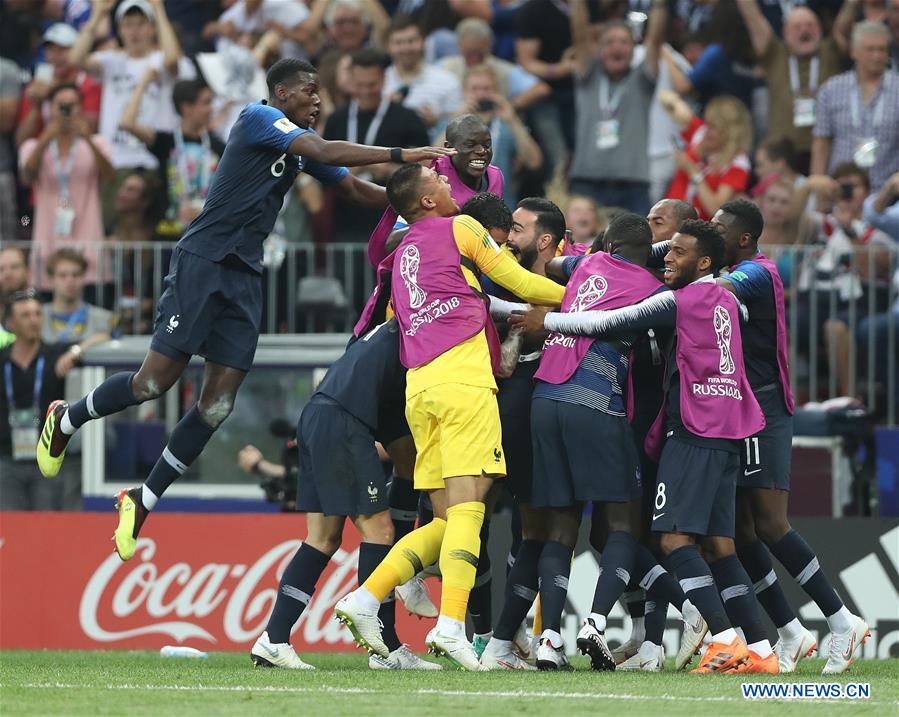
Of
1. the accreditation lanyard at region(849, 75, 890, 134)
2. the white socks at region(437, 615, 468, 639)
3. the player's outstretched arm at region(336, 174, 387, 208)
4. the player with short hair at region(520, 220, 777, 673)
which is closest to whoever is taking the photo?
the white socks at region(437, 615, 468, 639)

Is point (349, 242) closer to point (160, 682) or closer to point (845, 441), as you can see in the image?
point (845, 441)

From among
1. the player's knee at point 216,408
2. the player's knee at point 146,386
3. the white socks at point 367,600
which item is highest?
the player's knee at point 146,386

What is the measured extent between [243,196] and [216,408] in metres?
1.14

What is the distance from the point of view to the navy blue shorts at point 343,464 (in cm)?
841

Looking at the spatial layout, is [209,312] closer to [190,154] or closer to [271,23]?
[190,154]

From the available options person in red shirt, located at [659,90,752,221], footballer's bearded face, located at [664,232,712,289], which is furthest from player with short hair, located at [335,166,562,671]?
person in red shirt, located at [659,90,752,221]

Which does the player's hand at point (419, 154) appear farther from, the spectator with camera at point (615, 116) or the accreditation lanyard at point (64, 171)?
the accreditation lanyard at point (64, 171)

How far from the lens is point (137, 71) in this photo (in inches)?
600

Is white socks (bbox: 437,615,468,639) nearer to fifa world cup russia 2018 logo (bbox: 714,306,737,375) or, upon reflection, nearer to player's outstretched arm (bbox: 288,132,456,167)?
fifa world cup russia 2018 logo (bbox: 714,306,737,375)

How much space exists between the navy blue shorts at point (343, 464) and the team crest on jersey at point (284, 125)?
4.61 ft

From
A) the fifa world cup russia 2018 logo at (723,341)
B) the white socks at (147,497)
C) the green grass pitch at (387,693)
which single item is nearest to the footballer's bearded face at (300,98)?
the white socks at (147,497)

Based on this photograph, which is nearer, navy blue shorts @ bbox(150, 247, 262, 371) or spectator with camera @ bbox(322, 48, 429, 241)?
navy blue shorts @ bbox(150, 247, 262, 371)

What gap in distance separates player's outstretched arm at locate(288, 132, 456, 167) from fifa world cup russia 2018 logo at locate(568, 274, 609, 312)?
96 centimetres

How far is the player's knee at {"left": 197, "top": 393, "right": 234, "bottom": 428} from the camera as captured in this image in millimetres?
9000
